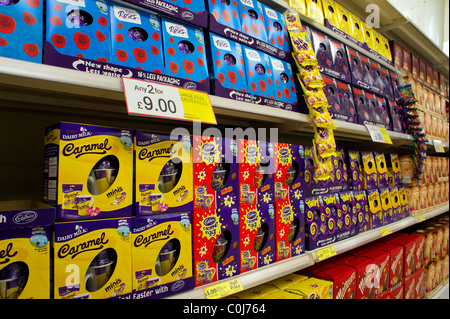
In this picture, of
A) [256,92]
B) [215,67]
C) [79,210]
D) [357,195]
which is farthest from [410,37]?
[79,210]

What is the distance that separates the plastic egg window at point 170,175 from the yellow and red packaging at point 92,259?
0.44 ft

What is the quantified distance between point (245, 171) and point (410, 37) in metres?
2.45

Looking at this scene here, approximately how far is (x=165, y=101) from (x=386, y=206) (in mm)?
1663

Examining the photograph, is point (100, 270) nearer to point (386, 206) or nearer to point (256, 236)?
point (256, 236)

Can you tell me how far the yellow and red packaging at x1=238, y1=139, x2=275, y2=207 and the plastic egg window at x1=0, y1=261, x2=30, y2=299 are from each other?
63cm

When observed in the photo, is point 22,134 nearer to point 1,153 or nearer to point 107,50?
point 1,153

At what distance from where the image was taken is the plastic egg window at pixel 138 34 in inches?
32.5

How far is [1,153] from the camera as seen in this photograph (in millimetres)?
1022

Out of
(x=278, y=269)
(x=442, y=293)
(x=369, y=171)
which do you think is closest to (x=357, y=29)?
(x=369, y=171)

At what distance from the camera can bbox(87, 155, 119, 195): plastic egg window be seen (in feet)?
2.38

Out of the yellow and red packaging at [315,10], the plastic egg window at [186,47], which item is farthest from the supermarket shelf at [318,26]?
the plastic egg window at [186,47]

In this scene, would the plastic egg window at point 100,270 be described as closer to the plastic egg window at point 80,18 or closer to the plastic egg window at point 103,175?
the plastic egg window at point 103,175

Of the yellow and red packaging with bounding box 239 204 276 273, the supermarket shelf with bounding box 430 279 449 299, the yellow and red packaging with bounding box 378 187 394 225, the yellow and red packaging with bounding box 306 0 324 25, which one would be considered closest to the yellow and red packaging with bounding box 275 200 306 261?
the yellow and red packaging with bounding box 239 204 276 273

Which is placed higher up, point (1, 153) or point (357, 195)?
point (1, 153)
